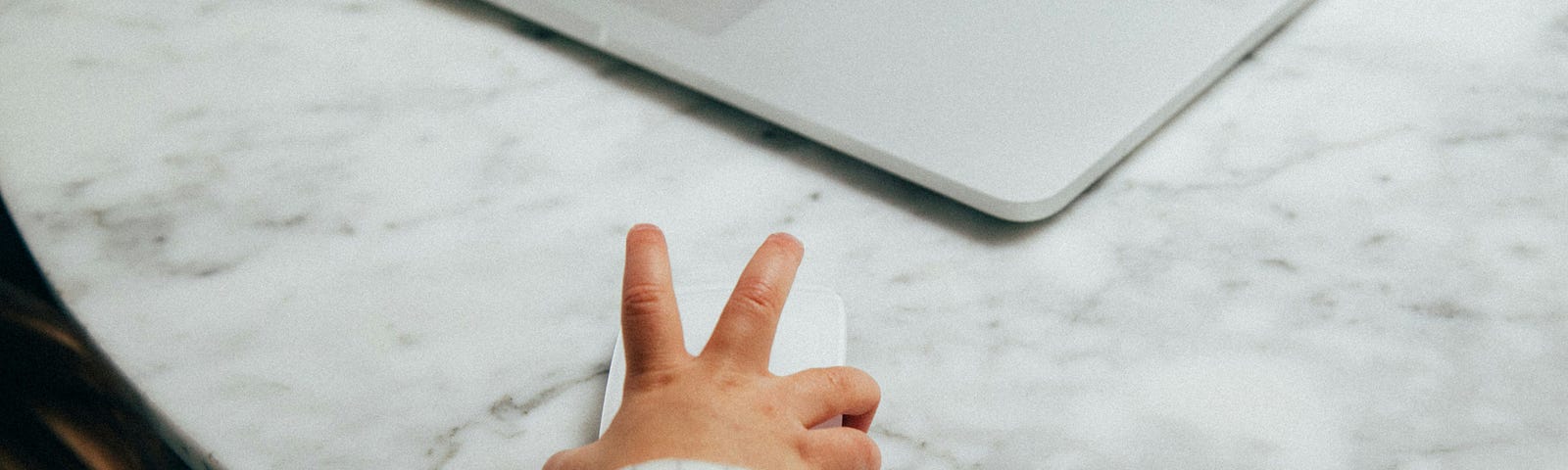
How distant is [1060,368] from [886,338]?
0.07 m

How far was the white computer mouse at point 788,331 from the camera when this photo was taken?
1.28ft

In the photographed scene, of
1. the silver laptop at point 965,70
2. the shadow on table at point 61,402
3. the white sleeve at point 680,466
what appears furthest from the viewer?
the silver laptop at point 965,70

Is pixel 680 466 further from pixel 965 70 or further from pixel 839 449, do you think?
pixel 965 70

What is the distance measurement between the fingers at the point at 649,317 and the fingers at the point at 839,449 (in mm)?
53

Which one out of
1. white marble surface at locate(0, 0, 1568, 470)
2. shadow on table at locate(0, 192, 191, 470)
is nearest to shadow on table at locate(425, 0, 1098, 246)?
white marble surface at locate(0, 0, 1568, 470)

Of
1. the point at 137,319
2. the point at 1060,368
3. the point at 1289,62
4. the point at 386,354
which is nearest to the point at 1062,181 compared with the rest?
the point at 1060,368

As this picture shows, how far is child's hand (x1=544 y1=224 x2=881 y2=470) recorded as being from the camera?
33 cm

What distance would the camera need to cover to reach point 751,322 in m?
0.35

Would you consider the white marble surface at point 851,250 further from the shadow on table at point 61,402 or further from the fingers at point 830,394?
the shadow on table at point 61,402

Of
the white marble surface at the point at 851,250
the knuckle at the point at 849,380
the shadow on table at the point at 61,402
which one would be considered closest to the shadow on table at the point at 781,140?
the white marble surface at the point at 851,250

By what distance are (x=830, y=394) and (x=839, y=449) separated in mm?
21

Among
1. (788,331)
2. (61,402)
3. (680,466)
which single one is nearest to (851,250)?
(788,331)

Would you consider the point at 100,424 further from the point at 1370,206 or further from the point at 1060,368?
the point at 1370,206

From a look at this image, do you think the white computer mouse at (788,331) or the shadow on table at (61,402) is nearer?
the shadow on table at (61,402)
